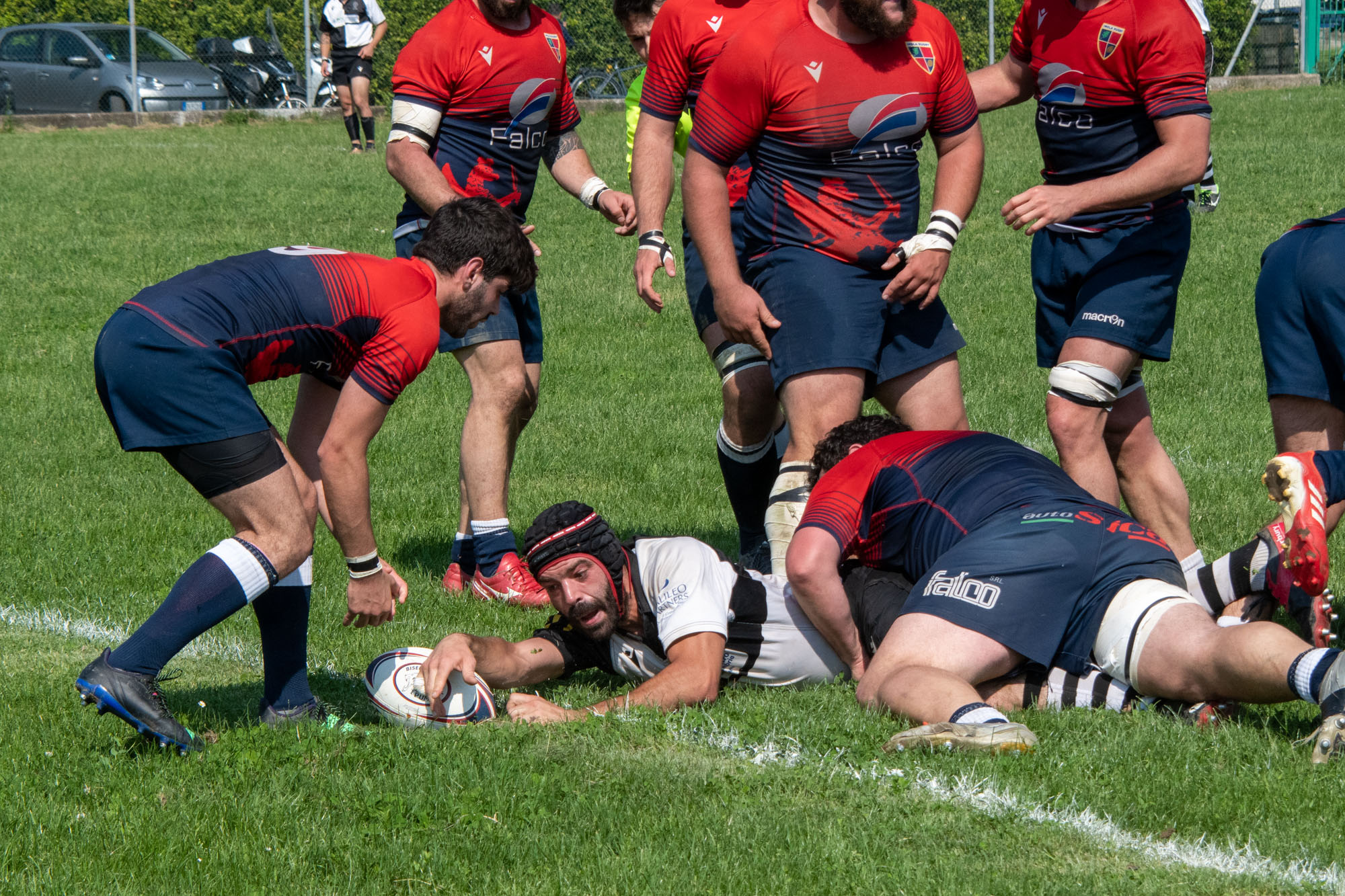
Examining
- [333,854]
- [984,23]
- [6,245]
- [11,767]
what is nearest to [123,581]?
[11,767]

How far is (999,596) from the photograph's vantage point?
4.74 metres

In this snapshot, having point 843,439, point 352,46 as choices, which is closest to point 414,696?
point 843,439

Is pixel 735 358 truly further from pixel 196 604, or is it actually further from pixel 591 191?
pixel 196 604

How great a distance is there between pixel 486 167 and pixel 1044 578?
3788mm

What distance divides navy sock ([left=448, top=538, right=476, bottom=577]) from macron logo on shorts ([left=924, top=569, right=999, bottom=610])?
2.94 m

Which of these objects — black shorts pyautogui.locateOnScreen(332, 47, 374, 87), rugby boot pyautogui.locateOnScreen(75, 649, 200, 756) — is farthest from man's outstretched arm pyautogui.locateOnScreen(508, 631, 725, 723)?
black shorts pyautogui.locateOnScreen(332, 47, 374, 87)

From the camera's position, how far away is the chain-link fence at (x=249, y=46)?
24.3 metres

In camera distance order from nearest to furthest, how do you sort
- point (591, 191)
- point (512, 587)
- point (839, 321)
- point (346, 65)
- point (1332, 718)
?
point (1332, 718), point (839, 321), point (512, 587), point (591, 191), point (346, 65)

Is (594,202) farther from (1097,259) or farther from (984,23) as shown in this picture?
(984,23)

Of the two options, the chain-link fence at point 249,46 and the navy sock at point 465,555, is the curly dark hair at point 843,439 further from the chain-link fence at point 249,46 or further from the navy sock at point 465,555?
the chain-link fence at point 249,46

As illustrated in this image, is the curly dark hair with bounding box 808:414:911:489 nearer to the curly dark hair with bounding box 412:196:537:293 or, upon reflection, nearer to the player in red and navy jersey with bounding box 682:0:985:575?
the player in red and navy jersey with bounding box 682:0:985:575

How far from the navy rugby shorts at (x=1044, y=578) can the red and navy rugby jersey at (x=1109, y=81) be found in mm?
1732

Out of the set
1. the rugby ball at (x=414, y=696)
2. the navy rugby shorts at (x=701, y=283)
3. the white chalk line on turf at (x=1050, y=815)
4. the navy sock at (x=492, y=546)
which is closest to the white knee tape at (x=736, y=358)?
the navy rugby shorts at (x=701, y=283)

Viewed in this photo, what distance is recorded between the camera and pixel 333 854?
12.3 ft
